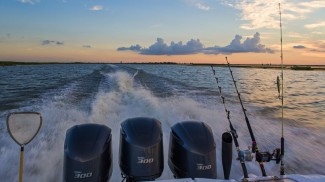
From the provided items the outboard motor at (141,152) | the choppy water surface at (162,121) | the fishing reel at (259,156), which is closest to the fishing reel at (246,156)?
the fishing reel at (259,156)

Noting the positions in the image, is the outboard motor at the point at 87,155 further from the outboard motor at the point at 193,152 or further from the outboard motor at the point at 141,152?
the outboard motor at the point at 193,152

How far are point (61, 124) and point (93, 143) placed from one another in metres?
3.98

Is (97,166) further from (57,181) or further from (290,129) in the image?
(290,129)

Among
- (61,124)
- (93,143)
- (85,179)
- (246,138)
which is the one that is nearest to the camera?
(85,179)

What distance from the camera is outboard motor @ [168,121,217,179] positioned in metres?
2.96

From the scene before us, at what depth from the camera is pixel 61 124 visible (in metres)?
6.51

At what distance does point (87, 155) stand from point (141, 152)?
0.55m

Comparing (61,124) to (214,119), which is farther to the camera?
(214,119)

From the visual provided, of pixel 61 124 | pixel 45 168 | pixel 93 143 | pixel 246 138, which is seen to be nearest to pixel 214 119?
pixel 246 138

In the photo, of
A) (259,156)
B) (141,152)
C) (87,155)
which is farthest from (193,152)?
(87,155)

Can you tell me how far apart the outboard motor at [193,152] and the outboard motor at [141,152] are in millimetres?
207

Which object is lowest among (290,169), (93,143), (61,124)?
(290,169)

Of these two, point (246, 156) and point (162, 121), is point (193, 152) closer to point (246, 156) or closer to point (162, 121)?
point (246, 156)

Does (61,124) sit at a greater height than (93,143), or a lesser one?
lesser
